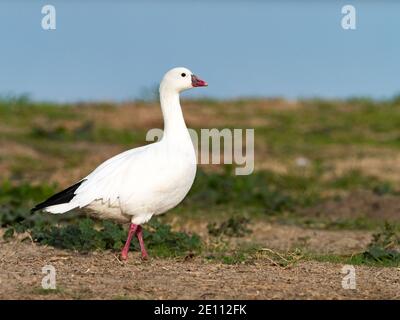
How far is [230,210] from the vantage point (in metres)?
13.9

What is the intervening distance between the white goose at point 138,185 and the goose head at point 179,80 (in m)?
0.46

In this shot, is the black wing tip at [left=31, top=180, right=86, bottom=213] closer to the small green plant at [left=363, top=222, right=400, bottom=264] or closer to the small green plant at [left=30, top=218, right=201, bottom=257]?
the small green plant at [left=30, top=218, right=201, bottom=257]

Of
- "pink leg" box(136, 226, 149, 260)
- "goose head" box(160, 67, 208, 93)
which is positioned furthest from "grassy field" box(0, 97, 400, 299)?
"goose head" box(160, 67, 208, 93)

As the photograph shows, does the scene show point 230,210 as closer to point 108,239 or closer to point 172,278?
point 108,239

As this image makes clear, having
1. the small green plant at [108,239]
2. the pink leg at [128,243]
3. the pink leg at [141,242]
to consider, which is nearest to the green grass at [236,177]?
the small green plant at [108,239]

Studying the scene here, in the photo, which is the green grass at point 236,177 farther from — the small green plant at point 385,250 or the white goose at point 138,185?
the white goose at point 138,185

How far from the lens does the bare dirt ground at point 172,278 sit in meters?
7.20

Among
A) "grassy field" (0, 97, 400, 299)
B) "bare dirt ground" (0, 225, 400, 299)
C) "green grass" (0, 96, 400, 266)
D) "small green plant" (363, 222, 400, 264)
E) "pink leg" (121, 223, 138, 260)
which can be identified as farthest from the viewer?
"green grass" (0, 96, 400, 266)

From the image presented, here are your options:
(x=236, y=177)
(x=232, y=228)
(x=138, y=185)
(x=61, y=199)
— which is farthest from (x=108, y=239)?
(x=236, y=177)

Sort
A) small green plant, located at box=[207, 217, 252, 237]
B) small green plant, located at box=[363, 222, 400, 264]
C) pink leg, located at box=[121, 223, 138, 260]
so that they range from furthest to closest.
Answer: small green plant, located at box=[207, 217, 252, 237] → small green plant, located at box=[363, 222, 400, 264] → pink leg, located at box=[121, 223, 138, 260]

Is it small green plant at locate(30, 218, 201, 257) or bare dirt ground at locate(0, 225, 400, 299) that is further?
small green plant at locate(30, 218, 201, 257)

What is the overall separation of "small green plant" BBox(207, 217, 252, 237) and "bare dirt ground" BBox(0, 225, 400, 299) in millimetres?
2313

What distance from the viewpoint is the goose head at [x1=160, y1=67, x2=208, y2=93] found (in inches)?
363

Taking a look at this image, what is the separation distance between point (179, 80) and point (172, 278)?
2212 millimetres
